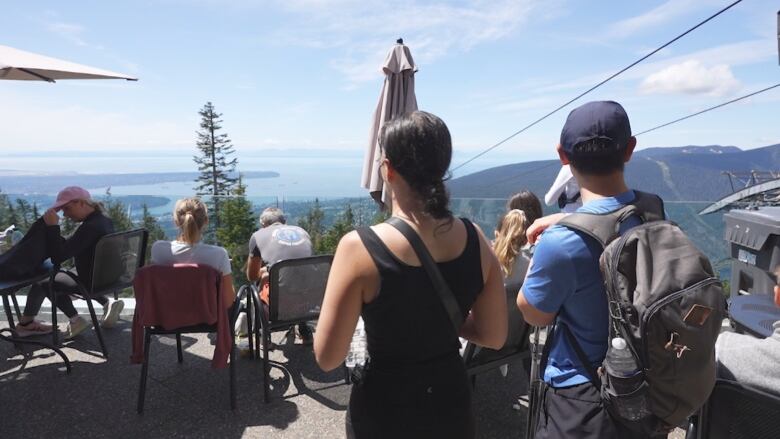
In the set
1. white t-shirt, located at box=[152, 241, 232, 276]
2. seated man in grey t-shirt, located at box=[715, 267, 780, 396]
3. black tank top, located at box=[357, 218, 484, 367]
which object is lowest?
seated man in grey t-shirt, located at box=[715, 267, 780, 396]

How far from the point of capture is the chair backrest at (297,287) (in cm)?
313

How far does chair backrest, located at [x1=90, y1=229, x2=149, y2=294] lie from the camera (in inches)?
148

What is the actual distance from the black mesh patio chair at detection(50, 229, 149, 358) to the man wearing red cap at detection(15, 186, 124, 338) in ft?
0.26

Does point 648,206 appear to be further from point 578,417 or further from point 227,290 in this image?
point 227,290

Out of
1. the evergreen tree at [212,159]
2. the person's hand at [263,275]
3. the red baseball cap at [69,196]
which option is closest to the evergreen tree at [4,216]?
the evergreen tree at [212,159]

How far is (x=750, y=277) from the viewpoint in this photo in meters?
3.63

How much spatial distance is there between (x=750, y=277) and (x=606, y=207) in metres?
3.19

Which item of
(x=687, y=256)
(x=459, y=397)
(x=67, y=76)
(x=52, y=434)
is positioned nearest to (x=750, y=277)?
(x=687, y=256)

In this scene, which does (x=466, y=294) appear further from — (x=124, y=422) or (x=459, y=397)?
(x=124, y=422)

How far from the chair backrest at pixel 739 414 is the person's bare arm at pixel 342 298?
1.18 meters

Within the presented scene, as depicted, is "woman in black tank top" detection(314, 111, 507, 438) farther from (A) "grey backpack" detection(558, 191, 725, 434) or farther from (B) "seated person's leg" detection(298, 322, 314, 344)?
(B) "seated person's leg" detection(298, 322, 314, 344)

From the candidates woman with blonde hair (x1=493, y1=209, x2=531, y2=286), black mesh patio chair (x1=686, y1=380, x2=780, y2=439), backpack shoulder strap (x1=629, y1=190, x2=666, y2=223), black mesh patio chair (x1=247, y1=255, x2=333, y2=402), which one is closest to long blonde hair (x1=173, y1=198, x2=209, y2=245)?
black mesh patio chair (x1=247, y1=255, x2=333, y2=402)

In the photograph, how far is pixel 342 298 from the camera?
1192mm

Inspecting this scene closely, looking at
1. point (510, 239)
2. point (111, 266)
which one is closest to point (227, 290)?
point (111, 266)
